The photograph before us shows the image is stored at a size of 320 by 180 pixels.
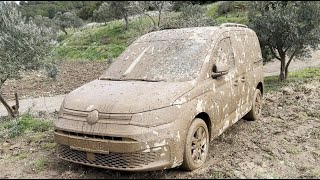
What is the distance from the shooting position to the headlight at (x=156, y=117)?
14.4ft

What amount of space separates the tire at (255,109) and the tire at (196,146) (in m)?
2.58

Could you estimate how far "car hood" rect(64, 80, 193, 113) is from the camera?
4.50m

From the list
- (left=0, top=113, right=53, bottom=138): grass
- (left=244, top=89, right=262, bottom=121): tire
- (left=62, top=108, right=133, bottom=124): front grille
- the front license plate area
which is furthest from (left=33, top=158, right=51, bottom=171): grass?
(left=244, top=89, right=262, bottom=121): tire

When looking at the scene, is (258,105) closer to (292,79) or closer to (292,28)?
(292,28)

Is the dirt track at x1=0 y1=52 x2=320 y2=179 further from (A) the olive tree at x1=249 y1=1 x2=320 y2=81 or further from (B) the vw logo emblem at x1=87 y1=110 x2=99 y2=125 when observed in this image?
(A) the olive tree at x1=249 y1=1 x2=320 y2=81

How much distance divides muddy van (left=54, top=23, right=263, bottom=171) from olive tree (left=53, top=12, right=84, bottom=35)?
46.7 metres

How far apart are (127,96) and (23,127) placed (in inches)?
152

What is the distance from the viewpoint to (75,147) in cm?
458

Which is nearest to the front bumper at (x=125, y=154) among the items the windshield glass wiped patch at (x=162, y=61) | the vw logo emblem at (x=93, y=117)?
the vw logo emblem at (x=93, y=117)

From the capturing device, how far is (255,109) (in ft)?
25.1

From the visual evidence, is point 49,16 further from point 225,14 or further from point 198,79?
point 198,79

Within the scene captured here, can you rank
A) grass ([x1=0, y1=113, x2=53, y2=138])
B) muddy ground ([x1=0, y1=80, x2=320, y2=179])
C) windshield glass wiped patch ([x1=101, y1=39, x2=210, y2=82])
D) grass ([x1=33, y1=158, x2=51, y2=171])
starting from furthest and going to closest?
1. grass ([x1=0, y1=113, x2=53, y2=138])
2. windshield glass wiped patch ([x1=101, y1=39, x2=210, y2=82])
3. grass ([x1=33, y1=158, x2=51, y2=171])
4. muddy ground ([x1=0, y1=80, x2=320, y2=179])

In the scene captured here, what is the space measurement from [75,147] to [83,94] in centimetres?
78

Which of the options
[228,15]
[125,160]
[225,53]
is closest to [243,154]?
[225,53]
